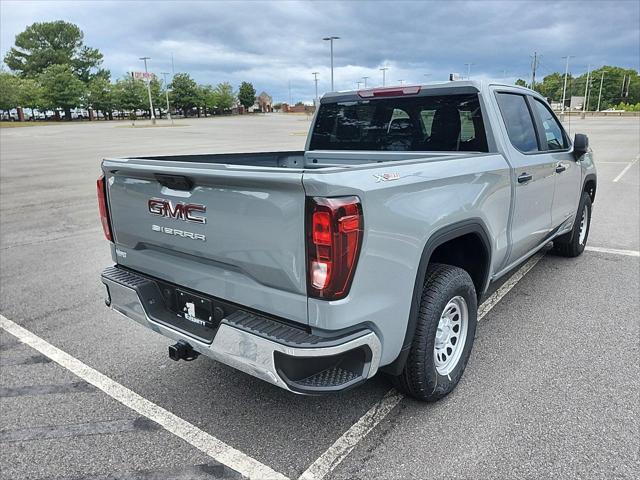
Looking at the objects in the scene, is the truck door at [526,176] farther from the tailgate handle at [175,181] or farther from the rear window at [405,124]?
the tailgate handle at [175,181]

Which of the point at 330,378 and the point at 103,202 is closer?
the point at 330,378

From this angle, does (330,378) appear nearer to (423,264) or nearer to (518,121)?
(423,264)

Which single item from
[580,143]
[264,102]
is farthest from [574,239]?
[264,102]

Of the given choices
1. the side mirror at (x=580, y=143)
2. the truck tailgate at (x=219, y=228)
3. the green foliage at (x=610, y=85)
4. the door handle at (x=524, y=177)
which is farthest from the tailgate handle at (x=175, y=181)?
the green foliage at (x=610, y=85)

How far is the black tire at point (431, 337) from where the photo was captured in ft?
9.02

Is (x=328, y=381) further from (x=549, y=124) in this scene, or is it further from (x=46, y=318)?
(x=549, y=124)

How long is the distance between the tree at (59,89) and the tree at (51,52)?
43.2 feet

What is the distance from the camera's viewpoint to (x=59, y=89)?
275 ft

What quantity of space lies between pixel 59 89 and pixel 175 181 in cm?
9483

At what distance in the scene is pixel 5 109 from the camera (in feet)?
261

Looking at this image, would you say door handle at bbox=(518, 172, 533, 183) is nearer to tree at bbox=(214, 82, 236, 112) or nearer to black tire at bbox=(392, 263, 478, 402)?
black tire at bbox=(392, 263, 478, 402)

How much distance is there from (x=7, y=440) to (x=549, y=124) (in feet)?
15.9

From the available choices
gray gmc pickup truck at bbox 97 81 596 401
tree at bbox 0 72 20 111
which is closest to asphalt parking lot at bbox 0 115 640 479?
gray gmc pickup truck at bbox 97 81 596 401

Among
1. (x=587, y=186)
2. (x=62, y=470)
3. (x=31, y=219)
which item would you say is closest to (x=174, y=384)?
(x=62, y=470)
